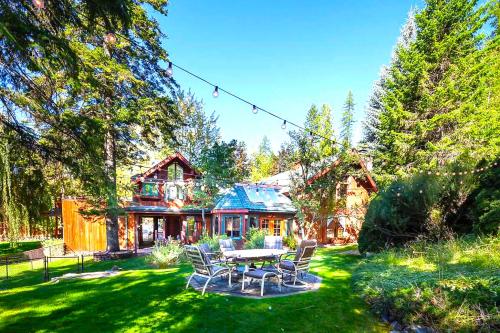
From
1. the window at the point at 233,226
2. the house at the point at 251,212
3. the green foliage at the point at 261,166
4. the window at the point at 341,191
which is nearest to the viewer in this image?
the house at the point at 251,212

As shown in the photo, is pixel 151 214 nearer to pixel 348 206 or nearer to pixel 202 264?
pixel 348 206

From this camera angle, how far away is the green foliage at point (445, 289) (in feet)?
Answer: 14.3

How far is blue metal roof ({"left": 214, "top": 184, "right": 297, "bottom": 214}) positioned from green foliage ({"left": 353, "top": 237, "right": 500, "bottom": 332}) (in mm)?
12397

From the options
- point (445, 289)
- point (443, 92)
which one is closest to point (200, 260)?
point (445, 289)

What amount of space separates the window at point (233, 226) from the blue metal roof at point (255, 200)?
2.72ft

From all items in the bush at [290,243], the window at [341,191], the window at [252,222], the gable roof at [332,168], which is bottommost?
the bush at [290,243]

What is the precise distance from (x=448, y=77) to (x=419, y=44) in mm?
2719

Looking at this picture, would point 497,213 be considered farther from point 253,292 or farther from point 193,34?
point 193,34

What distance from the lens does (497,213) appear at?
774 centimetres

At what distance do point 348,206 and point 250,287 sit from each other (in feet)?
53.7

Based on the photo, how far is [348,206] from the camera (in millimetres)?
21672

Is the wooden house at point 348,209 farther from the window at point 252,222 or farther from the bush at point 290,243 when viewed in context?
the window at point 252,222

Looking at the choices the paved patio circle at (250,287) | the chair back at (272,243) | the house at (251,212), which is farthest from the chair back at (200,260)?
the house at (251,212)

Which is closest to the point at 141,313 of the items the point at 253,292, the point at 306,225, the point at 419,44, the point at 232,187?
the point at 253,292
